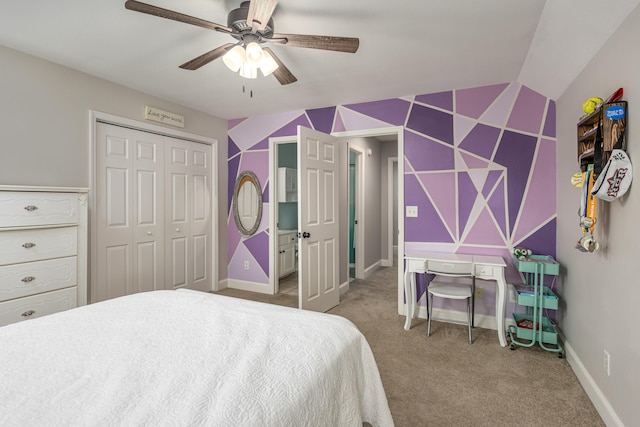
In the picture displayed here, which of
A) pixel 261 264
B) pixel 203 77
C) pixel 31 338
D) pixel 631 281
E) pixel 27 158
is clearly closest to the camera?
pixel 31 338

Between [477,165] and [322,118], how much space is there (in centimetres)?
185

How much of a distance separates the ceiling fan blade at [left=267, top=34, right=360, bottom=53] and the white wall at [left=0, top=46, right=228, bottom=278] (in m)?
2.13

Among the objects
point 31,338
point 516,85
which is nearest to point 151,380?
point 31,338

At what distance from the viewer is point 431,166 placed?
3375 millimetres

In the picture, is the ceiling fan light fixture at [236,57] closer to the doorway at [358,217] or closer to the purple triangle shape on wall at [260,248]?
the purple triangle shape on wall at [260,248]

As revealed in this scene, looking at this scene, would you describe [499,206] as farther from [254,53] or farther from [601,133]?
[254,53]

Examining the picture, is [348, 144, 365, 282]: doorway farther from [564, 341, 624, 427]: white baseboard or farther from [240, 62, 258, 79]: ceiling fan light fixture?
[240, 62, 258, 79]: ceiling fan light fixture

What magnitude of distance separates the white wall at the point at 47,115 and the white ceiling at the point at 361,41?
0.13m

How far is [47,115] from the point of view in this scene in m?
2.66

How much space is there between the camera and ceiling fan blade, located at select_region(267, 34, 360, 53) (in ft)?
5.80

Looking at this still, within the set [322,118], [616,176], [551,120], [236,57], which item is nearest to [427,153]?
[551,120]

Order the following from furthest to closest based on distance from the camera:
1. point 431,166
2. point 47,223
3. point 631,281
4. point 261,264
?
point 261,264 < point 431,166 < point 47,223 < point 631,281

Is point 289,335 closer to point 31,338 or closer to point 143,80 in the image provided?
point 31,338

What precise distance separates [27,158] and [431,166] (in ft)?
11.9
